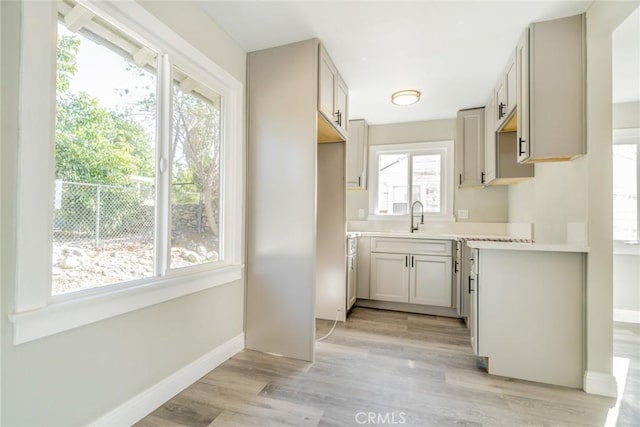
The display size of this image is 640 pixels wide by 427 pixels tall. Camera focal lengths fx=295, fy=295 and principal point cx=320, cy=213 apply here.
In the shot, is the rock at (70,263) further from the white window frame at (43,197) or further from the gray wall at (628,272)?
the gray wall at (628,272)

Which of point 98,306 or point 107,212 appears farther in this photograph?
point 107,212

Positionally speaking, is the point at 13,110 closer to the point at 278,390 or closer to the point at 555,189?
the point at 278,390

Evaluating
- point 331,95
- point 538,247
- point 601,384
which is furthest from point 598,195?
point 331,95

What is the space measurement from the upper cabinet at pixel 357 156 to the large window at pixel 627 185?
2.77 metres

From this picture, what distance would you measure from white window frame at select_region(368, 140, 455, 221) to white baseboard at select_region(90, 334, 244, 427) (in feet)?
8.59

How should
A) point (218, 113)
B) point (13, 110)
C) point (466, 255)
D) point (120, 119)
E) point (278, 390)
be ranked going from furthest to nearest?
point (466, 255)
point (218, 113)
point (278, 390)
point (120, 119)
point (13, 110)

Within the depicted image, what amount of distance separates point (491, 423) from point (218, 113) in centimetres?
258

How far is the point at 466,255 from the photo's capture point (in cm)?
297

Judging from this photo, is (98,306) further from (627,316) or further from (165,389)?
(627,316)

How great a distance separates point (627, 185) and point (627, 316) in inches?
55.6

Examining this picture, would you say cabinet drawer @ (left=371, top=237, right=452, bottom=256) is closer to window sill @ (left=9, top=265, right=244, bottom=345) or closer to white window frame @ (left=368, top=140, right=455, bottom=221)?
white window frame @ (left=368, top=140, right=455, bottom=221)

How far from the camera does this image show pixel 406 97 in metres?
3.09

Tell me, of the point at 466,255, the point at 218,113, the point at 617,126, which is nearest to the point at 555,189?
the point at 466,255

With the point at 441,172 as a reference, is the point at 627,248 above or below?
below
